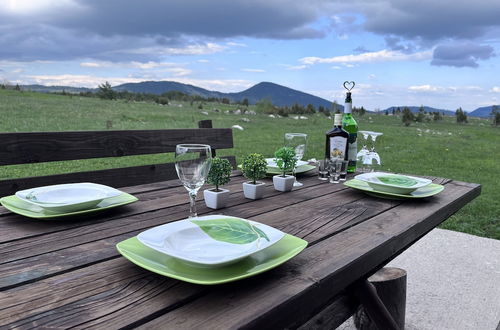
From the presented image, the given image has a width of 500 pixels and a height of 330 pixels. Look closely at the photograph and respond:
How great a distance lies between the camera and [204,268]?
0.84m

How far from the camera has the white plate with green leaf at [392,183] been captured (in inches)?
64.9

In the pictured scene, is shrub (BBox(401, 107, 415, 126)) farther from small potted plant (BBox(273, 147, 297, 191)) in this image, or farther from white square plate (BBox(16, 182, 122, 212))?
white square plate (BBox(16, 182, 122, 212))

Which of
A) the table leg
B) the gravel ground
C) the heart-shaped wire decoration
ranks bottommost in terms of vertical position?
the gravel ground

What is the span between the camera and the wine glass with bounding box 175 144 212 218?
3.81 feet

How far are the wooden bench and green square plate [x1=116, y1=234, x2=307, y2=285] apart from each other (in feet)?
4.58

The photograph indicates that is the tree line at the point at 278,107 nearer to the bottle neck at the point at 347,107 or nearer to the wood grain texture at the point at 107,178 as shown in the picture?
the wood grain texture at the point at 107,178

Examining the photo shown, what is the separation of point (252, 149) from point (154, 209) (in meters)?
6.93

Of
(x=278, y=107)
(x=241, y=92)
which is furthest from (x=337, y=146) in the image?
(x=241, y=92)

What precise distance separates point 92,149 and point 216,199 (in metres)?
1.22

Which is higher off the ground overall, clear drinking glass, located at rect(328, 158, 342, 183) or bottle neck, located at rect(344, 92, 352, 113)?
bottle neck, located at rect(344, 92, 352, 113)


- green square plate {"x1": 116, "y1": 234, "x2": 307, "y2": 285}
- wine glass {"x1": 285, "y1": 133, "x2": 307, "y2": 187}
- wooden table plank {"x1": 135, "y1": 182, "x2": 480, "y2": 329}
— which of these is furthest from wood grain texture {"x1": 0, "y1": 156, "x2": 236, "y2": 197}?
wooden table plank {"x1": 135, "y1": 182, "x2": 480, "y2": 329}

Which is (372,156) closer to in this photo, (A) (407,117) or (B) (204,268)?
(B) (204,268)

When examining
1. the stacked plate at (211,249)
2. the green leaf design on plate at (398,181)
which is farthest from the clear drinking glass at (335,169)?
the stacked plate at (211,249)

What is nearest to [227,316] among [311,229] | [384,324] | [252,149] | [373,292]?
[311,229]
